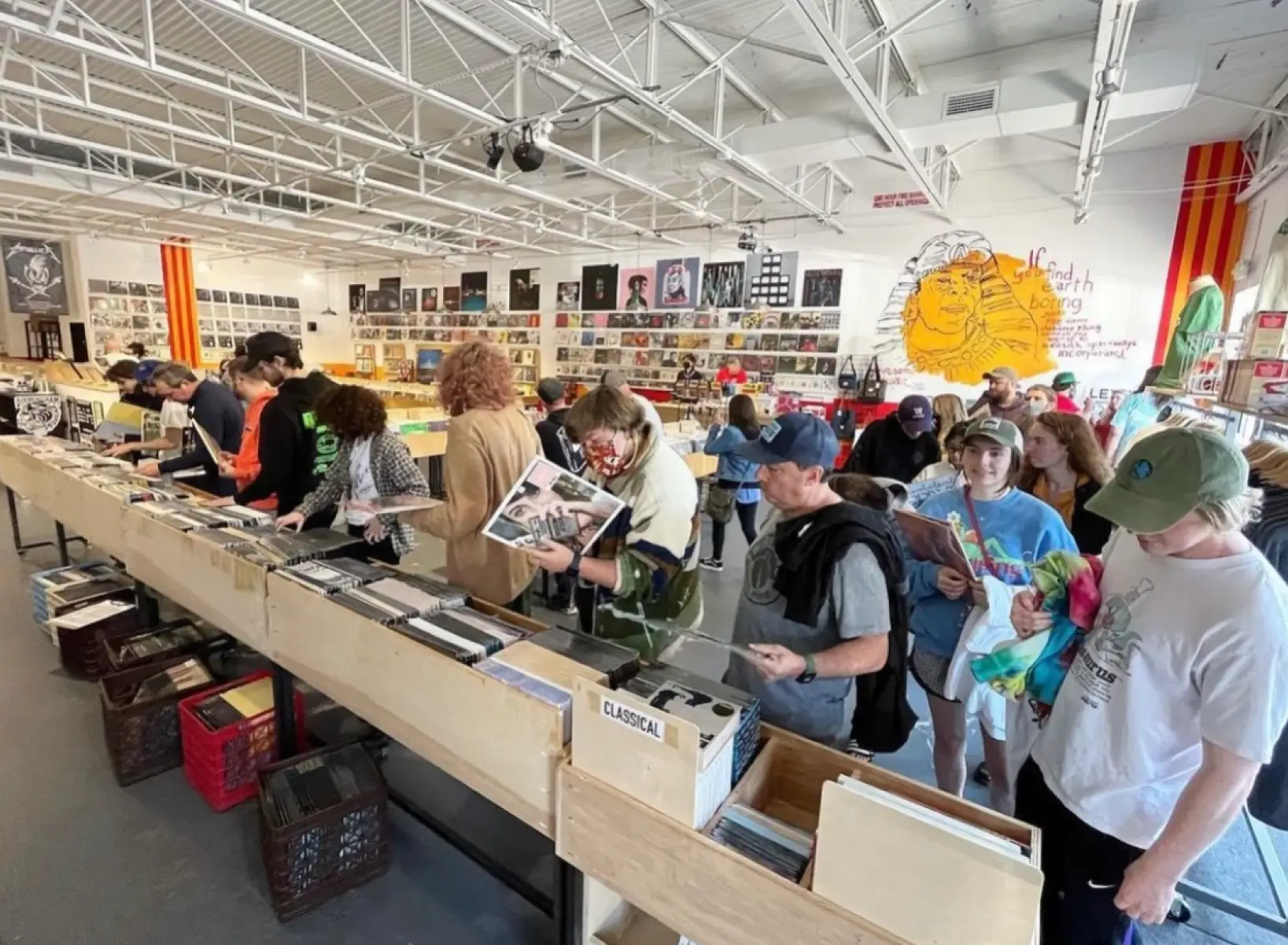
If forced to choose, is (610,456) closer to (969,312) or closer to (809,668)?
(809,668)

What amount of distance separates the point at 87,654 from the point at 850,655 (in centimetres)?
369

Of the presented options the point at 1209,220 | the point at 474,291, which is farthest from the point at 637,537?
the point at 474,291

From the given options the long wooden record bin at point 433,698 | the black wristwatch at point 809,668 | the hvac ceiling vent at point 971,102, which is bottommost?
the long wooden record bin at point 433,698

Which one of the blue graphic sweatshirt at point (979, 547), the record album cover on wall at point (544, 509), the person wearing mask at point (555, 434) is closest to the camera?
Result: the record album cover on wall at point (544, 509)

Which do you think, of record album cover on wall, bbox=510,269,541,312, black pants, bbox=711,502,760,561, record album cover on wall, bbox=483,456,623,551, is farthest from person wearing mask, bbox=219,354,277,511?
record album cover on wall, bbox=510,269,541,312

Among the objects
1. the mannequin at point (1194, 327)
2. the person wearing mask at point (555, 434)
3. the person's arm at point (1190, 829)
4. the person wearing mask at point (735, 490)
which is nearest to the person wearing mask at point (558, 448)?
the person wearing mask at point (555, 434)

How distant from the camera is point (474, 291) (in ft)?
45.4

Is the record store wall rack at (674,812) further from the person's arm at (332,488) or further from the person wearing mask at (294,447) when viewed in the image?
the person wearing mask at (294,447)

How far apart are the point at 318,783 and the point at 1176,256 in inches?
359

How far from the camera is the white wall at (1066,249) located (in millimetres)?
7109

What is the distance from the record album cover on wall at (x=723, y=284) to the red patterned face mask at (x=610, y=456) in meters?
8.76

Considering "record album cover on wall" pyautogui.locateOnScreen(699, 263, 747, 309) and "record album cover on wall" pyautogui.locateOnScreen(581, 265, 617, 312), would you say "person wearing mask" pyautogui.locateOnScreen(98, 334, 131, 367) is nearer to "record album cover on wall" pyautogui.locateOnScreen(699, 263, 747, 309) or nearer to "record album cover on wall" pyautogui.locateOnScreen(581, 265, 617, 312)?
"record album cover on wall" pyautogui.locateOnScreen(581, 265, 617, 312)

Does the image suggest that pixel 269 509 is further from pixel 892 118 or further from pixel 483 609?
pixel 892 118

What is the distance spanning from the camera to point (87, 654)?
3137 mm
